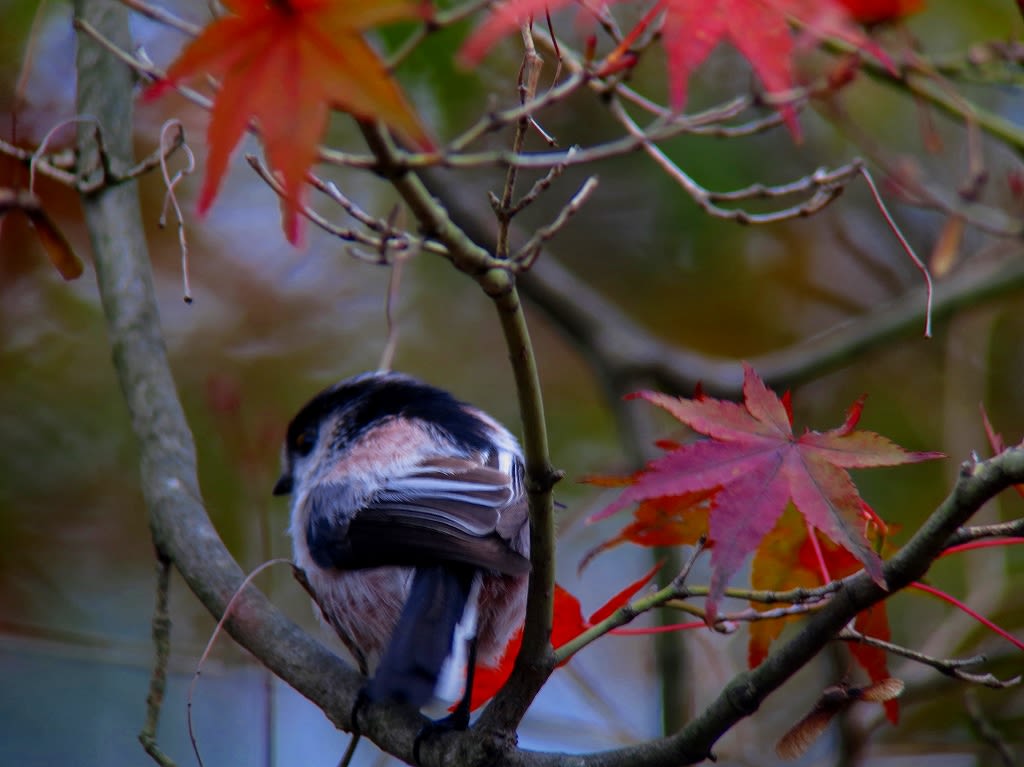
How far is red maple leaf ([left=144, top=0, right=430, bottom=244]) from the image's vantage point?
123cm

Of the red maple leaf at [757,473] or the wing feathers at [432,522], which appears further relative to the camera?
the wing feathers at [432,522]

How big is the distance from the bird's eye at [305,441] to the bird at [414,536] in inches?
2.6

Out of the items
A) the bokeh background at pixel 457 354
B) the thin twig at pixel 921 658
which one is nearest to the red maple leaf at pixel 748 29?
the thin twig at pixel 921 658

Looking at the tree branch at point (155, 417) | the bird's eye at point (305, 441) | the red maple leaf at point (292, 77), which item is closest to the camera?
the red maple leaf at point (292, 77)

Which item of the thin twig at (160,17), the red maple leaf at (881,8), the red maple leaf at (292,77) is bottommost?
the red maple leaf at (292,77)

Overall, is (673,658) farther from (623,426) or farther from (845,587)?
(845,587)

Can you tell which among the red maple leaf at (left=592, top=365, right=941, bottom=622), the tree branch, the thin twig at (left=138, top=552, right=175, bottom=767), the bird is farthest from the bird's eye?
the red maple leaf at (left=592, top=365, right=941, bottom=622)

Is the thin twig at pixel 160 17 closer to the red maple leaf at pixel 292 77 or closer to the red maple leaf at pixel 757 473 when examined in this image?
the red maple leaf at pixel 292 77

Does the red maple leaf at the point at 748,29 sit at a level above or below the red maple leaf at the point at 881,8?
below

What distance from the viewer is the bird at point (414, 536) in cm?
214

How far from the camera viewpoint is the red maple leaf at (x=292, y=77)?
1227 millimetres

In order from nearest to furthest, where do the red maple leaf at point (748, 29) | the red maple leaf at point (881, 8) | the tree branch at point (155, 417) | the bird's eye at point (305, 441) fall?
the red maple leaf at point (748, 29) → the tree branch at point (155, 417) → the red maple leaf at point (881, 8) → the bird's eye at point (305, 441)

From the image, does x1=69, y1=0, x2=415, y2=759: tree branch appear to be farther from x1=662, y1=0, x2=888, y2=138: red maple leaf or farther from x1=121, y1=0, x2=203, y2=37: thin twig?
x1=662, y1=0, x2=888, y2=138: red maple leaf

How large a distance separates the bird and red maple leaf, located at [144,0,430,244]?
3.47ft
